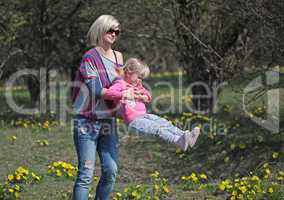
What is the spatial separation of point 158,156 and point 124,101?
4.84 metres

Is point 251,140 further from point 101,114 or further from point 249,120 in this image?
point 101,114

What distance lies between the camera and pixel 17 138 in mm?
10320

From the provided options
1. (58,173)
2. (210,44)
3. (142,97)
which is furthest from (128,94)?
(210,44)

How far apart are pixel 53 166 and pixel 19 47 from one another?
5.69 metres

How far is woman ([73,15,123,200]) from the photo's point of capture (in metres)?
4.54

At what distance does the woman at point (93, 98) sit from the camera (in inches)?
179

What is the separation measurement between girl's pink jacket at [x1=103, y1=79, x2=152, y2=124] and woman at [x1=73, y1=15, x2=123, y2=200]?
0.07 m

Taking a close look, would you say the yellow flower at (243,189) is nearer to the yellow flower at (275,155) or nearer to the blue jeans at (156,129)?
the blue jeans at (156,129)

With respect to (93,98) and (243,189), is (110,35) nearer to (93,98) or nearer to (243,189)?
(93,98)

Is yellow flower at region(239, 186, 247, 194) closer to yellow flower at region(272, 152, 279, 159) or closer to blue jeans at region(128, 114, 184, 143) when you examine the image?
blue jeans at region(128, 114, 184, 143)

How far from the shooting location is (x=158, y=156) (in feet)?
30.6

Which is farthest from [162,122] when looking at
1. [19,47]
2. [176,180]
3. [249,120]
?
[19,47]

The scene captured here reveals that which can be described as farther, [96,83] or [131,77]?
[131,77]

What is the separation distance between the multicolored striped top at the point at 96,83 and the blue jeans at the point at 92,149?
0.08 m
